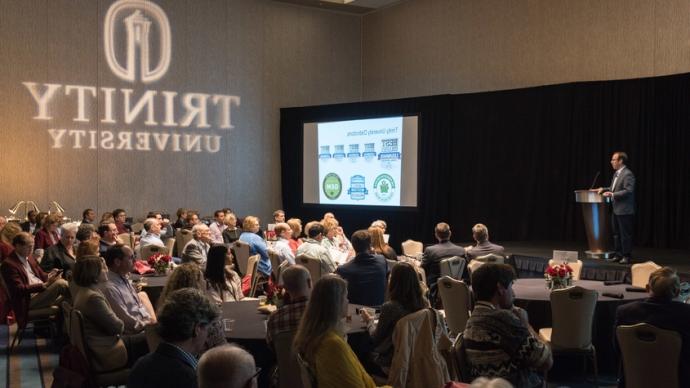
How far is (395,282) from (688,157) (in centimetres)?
829

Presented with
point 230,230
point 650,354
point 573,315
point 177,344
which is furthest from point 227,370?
point 230,230

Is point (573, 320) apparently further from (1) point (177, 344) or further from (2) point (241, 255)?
(2) point (241, 255)

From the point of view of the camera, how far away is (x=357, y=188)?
1482 centimetres

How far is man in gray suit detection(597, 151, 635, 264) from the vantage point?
29.4 ft

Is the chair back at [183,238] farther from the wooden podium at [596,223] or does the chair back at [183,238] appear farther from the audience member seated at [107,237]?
the wooden podium at [596,223]

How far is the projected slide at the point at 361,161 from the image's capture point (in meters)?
14.1

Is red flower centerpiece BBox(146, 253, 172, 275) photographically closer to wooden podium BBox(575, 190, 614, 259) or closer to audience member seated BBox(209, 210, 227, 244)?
audience member seated BBox(209, 210, 227, 244)

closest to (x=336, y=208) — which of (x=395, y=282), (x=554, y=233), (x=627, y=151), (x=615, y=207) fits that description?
(x=554, y=233)

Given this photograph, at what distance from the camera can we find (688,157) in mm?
10898

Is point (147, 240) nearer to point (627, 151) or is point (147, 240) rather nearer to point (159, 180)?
point (159, 180)

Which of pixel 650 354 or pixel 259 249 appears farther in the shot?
pixel 259 249

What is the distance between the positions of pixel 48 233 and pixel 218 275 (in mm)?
4339

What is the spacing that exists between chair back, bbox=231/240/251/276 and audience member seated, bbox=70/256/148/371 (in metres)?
3.99

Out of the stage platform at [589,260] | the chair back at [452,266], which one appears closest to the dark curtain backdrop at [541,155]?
the stage platform at [589,260]
